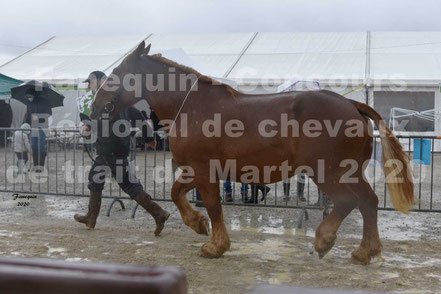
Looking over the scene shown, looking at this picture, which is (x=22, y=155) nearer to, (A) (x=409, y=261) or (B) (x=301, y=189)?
(B) (x=301, y=189)

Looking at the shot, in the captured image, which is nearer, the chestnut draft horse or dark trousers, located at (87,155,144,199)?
the chestnut draft horse

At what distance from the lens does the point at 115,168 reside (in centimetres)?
555

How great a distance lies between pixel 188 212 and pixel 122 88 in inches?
58.0

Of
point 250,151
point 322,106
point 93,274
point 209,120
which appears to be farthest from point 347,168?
point 93,274

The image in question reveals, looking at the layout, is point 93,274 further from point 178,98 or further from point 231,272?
point 178,98

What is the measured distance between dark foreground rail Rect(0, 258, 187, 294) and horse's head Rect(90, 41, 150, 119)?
4026 millimetres

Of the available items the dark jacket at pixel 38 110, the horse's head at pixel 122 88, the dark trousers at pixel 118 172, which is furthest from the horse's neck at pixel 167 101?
the dark jacket at pixel 38 110

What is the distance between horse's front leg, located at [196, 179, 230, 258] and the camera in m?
4.57

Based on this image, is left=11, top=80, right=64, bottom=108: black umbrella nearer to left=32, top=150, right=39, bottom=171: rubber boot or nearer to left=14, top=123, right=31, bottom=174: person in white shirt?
left=14, top=123, right=31, bottom=174: person in white shirt

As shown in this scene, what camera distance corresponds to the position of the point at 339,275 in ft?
13.4

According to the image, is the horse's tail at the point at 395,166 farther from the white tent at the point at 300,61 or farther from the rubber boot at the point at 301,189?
the white tent at the point at 300,61

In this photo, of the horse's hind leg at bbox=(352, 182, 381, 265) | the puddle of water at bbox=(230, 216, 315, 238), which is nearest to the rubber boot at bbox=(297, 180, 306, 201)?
the puddle of water at bbox=(230, 216, 315, 238)

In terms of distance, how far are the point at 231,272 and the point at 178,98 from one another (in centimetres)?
176

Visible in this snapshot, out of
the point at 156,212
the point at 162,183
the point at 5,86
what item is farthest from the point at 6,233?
the point at 5,86
